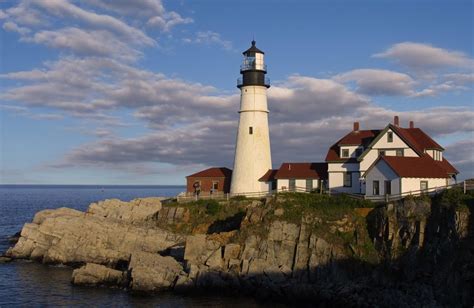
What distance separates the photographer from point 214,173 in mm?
53156

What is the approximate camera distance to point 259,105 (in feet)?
157

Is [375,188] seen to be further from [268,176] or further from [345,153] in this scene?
[268,176]

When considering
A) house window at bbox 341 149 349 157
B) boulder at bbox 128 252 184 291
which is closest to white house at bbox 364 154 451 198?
house window at bbox 341 149 349 157

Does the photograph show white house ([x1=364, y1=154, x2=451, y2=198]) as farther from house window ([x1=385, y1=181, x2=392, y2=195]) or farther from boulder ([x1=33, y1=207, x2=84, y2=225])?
boulder ([x1=33, y1=207, x2=84, y2=225])

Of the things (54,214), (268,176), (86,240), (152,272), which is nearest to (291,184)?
(268,176)

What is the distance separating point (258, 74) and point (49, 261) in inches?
939

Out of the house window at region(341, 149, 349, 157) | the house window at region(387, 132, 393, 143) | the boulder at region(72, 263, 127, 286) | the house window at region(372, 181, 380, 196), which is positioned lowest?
the boulder at region(72, 263, 127, 286)

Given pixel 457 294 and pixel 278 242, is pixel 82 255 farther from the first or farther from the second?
pixel 457 294

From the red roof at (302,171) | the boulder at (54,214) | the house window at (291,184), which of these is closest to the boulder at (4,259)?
the boulder at (54,214)

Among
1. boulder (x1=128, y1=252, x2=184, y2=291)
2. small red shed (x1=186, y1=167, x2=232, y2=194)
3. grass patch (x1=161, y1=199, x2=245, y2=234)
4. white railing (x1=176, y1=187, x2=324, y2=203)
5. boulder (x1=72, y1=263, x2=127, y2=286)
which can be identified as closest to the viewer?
boulder (x1=128, y1=252, x2=184, y2=291)

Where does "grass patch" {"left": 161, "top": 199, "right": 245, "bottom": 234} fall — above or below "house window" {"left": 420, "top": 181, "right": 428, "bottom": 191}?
below

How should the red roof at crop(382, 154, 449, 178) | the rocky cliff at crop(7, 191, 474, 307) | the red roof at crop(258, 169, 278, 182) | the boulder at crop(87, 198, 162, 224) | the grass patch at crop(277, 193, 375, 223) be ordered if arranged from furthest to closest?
the red roof at crop(258, 169, 278, 182) → the boulder at crop(87, 198, 162, 224) → the red roof at crop(382, 154, 449, 178) → the grass patch at crop(277, 193, 375, 223) → the rocky cliff at crop(7, 191, 474, 307)

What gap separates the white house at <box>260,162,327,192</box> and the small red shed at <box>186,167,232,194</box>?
5.68m

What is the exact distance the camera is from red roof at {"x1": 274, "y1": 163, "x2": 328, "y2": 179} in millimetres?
46781
